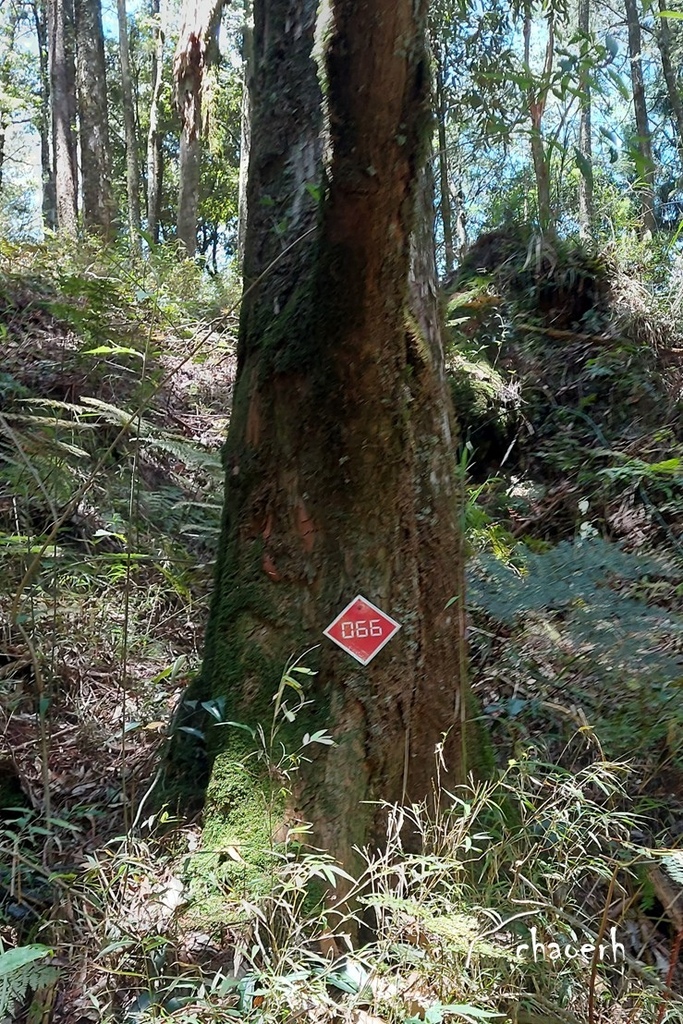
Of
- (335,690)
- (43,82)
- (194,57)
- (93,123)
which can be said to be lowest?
(335,690)

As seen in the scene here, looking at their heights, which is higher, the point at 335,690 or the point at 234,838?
the point at 335,690

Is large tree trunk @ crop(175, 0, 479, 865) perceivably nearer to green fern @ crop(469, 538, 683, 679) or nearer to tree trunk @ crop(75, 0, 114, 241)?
green fern @ crop(469, 538, 683, 679)

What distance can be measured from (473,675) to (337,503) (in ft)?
4.82

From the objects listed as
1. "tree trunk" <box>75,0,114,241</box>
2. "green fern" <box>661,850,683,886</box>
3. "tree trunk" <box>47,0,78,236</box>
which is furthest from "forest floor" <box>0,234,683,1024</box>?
"tree trunk" <box>47,0,78,236</box>

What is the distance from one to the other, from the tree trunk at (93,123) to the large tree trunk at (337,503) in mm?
7456

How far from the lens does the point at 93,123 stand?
9766 mm

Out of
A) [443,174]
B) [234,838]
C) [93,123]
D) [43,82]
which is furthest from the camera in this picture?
[43,82]

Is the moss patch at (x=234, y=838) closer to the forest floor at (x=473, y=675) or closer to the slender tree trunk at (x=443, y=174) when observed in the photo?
the forest floor at (x=473, y=675)

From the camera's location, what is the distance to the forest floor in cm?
207

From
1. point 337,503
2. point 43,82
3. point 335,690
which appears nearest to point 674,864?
point 335,690

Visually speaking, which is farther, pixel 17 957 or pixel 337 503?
pixel 337 503

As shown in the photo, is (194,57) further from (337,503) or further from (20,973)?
(20,973)

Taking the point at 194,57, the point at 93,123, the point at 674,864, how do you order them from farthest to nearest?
1. the point at 93,123
2. the point at 194,57
3. the point at 674,864

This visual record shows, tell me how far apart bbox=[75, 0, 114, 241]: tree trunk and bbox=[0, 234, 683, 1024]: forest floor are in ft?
10.1
